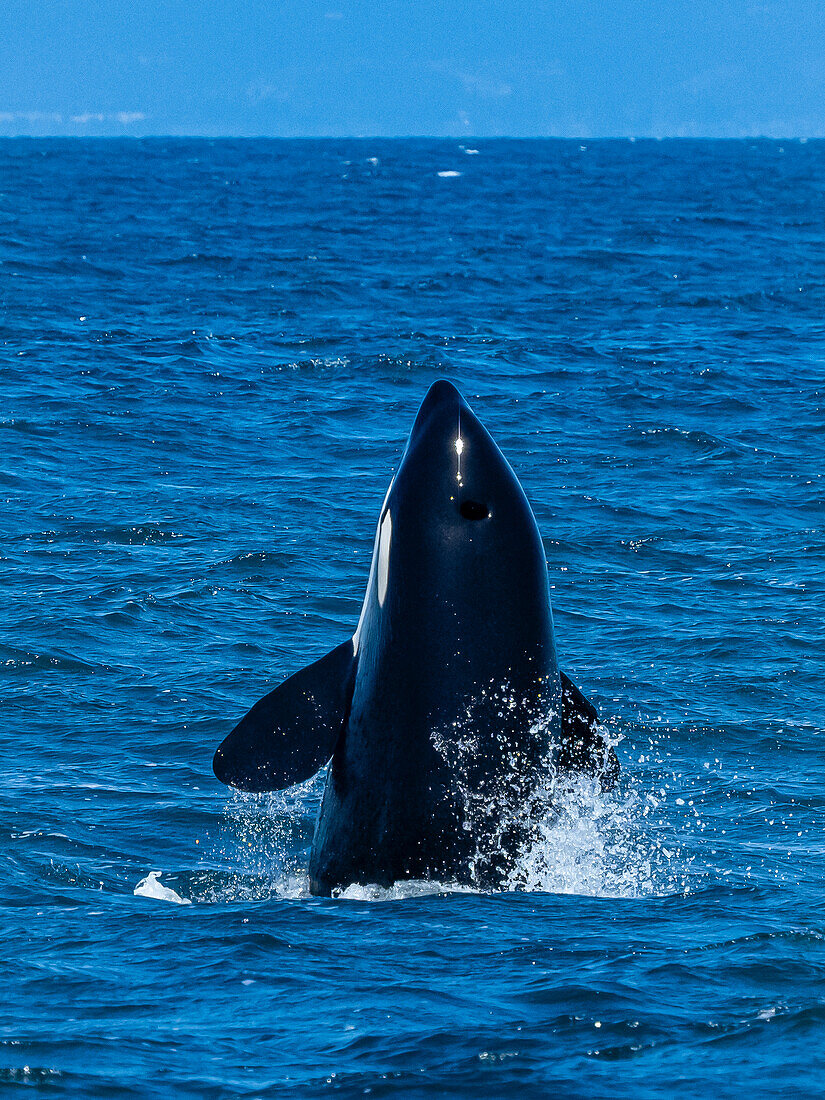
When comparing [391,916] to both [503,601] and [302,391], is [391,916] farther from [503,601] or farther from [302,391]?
[302,391]

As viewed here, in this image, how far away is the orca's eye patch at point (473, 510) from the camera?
839cm

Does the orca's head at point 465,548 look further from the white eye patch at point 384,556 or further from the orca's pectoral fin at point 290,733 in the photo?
the orca's pectoral fin at point 290,733


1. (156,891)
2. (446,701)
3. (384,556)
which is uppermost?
(384,556)

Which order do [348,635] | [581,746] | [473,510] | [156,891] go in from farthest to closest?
[348,635] < [156,891] < [581,746] < [473,510]

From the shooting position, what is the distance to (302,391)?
88.3ft

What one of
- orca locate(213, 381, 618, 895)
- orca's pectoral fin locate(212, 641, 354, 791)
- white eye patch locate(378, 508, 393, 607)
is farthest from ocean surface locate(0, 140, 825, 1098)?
white eye patch locate(378, 508, 393, 607)

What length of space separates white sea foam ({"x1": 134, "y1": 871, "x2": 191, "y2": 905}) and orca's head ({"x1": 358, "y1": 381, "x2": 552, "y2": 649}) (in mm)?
2663

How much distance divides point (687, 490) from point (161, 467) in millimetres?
7631

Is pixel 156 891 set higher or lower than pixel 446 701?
lower

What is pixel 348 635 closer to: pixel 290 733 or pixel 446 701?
pixel 290 733

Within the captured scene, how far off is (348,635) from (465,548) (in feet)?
23.1

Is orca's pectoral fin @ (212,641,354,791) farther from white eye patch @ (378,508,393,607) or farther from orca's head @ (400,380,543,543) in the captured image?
orca's head @ (400,380,543,543)

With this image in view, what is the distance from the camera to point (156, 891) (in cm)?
980

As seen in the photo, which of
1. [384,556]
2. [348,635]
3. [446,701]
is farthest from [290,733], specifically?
[348,635]
